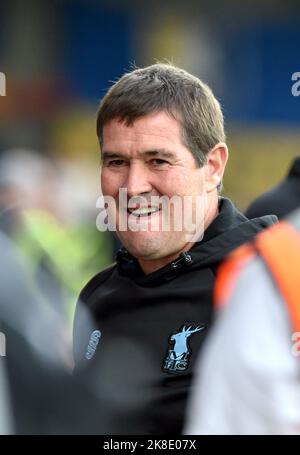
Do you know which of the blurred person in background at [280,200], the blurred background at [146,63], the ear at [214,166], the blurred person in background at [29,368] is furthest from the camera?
the blurred background at [146,63]

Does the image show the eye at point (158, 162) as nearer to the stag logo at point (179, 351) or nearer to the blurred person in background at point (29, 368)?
the stag logo at point (179, 351)

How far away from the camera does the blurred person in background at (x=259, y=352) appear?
1257mm

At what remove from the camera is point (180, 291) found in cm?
266

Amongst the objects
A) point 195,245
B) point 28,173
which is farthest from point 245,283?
point 28,173

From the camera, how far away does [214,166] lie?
9.40 feet

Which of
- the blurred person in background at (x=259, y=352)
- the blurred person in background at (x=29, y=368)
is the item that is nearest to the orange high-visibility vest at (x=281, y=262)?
the blurred person in background at (x=259, y=352)

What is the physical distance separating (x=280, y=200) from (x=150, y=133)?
1.06 metres

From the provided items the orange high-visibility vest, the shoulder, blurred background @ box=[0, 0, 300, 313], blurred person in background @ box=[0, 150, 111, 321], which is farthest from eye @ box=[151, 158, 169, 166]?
blurred background @ box=[0, 0, 300, 313]

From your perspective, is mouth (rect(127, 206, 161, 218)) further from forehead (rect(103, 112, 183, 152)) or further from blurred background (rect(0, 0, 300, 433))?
blurred background (rect(0, 0, 300, 433))

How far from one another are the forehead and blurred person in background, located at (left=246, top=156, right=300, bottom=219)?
0.93 m

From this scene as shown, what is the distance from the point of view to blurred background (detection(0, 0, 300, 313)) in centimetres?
1547

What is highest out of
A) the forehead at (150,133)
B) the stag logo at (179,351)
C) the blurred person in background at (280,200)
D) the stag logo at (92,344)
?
the forehead at (150,133)
